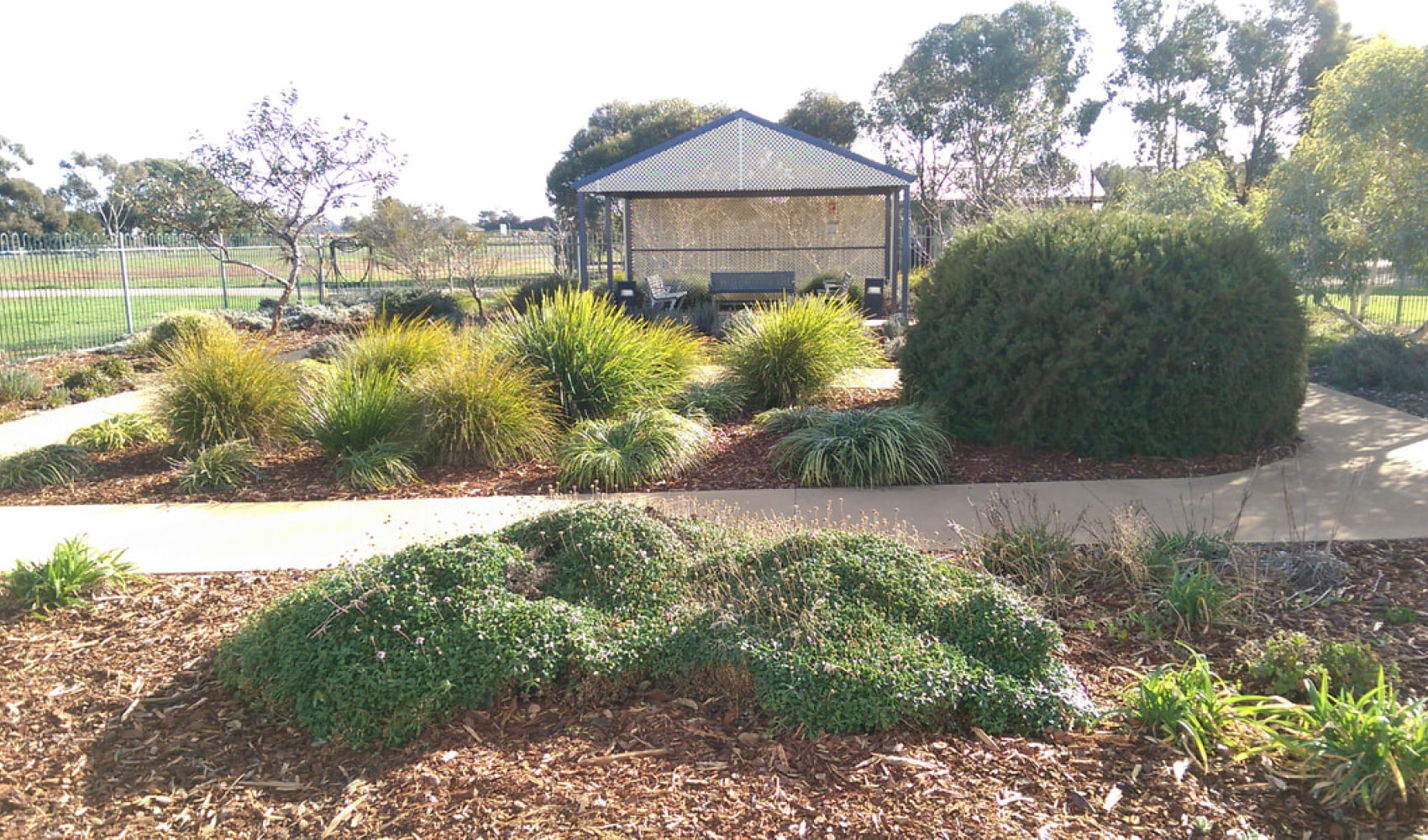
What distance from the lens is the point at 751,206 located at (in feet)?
80.4

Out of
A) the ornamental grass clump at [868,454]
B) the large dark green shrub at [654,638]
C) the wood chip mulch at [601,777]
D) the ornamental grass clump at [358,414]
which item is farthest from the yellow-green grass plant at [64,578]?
the ornamental grass clump at [868,454]

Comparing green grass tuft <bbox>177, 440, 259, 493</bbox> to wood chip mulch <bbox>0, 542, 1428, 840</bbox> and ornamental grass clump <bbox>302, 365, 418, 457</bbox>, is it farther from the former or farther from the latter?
wood chip mulch <bbox>0, 542, 1428, 840</bbox>

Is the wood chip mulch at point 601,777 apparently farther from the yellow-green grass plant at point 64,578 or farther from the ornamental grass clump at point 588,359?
the ornamental grass clump at point 588,359

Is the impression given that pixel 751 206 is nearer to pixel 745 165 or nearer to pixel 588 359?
pixel 745 165

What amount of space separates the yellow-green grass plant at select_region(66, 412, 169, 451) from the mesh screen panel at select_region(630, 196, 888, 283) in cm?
1562

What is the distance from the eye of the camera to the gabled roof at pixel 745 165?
1925cm

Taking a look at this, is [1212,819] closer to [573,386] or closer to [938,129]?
[573,386]

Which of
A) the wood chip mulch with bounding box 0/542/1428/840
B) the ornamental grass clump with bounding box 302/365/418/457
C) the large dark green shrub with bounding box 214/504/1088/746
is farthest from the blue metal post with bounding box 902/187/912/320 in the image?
the wood chip mulch with bounding box 0/542/1428/840

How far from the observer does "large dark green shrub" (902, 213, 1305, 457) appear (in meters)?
7.48

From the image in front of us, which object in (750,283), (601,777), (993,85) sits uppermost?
(993,85)

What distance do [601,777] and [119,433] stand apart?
737 cm

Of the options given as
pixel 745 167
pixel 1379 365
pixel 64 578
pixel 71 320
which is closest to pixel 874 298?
pixel 745 167

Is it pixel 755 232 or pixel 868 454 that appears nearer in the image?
pixel 868 454

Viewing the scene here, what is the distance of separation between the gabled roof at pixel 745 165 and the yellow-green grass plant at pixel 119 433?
11.4 metres
